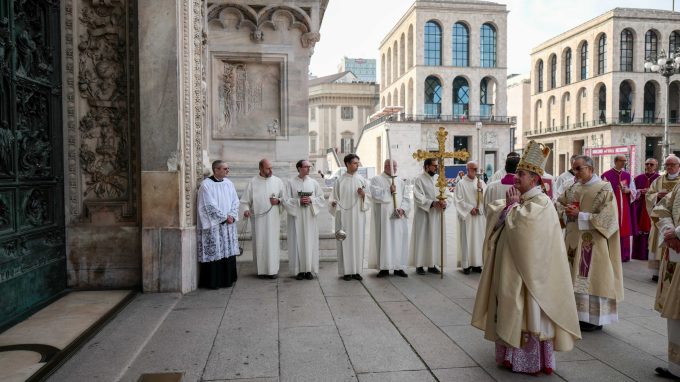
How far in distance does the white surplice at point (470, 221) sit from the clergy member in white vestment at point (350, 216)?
1771mm

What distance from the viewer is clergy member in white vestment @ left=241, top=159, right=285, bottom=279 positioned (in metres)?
7.92

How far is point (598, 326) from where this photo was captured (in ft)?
17.6

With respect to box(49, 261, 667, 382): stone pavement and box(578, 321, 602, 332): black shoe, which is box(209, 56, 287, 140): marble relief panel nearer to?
box(49, 261, 667, 382): stone pavement

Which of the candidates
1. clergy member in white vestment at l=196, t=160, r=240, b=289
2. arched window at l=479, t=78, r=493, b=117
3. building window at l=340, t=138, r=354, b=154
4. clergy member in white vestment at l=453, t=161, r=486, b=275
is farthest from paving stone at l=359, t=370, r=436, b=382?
building window at l=340, t=138, r=354, b=154

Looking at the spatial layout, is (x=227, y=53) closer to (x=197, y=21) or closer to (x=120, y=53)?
(x=197, y=21)

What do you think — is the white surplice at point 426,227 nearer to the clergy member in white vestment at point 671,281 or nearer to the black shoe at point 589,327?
the black shoe at point 589,327

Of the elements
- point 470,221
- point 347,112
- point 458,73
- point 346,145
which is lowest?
point 470,221

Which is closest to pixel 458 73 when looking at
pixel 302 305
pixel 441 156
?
pixel 441 156

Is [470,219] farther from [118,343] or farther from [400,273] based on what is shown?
[118,343]

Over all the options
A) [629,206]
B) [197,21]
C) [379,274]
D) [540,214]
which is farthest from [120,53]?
[629,206]

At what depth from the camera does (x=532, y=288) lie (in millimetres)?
4027

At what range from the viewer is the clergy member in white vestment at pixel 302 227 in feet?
26.2

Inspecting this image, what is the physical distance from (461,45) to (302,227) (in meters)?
49.7

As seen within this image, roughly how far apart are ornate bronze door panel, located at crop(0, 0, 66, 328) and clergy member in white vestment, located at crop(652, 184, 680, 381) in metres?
6.20
